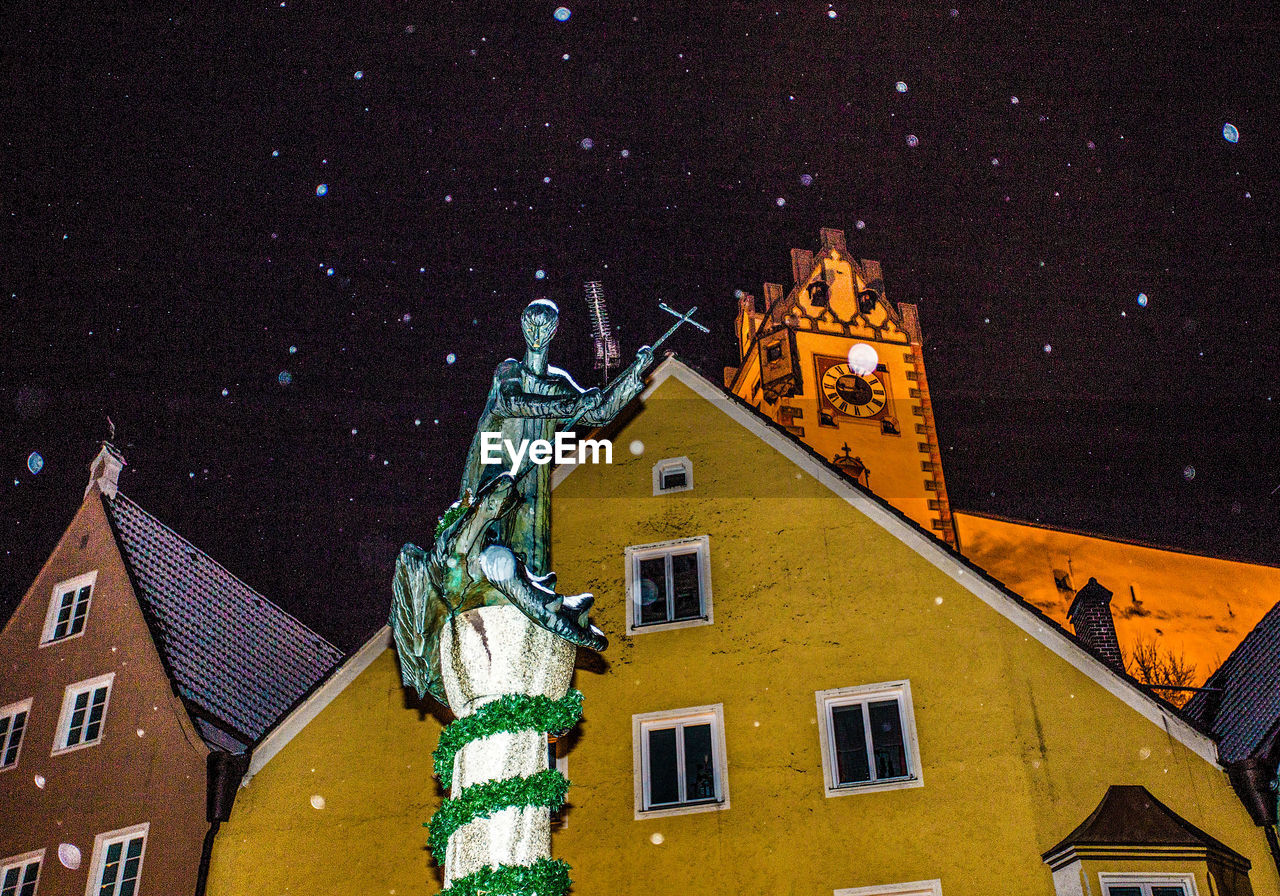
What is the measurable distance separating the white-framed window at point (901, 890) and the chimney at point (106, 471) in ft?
42.6

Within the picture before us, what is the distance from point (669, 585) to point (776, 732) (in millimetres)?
2357

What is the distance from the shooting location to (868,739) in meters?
14.1

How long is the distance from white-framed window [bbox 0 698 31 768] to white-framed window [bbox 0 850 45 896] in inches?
61.8

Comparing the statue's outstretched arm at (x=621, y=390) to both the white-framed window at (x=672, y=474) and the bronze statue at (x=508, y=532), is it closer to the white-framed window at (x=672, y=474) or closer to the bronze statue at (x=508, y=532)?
the bronze statue at (x=508, y=532)

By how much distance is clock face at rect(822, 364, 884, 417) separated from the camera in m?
42.4

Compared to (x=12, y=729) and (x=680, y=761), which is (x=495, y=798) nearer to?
(x=680, y=761)

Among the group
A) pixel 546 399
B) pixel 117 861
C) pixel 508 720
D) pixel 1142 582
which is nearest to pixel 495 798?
Result: pixel 508 720

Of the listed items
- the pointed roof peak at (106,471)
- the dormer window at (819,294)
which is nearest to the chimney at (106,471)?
the pointed roof peak at (106,471)

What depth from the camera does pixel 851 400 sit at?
42688 mm

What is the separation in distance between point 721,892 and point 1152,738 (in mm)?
4628

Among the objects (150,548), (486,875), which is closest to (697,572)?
(486,875)

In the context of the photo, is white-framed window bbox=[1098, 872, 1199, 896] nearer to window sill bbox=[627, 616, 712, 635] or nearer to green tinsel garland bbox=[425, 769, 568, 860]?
window sill bbox=[627, 616, 712, 635]

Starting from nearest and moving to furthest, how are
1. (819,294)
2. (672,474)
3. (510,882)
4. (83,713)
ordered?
1. (510,882)
2. (672,474)
3. (83,713)
4. (819,294)

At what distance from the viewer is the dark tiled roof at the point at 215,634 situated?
59.3 ft
